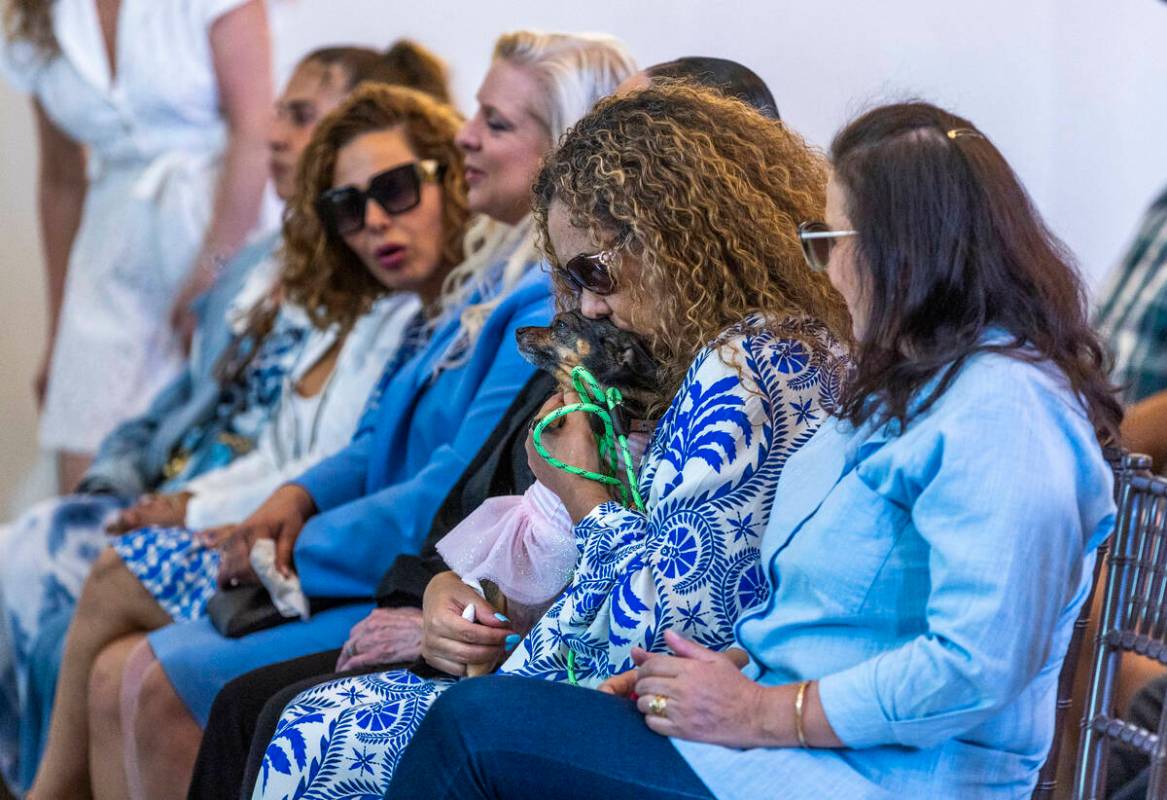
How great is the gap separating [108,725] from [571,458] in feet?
4.05

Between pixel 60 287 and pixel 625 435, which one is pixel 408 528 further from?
pixel 60 287

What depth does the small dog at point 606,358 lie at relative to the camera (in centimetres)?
186

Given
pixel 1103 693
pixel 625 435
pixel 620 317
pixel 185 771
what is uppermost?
pixel 620 317

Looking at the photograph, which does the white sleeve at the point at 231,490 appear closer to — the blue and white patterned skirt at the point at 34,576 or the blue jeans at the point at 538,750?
the blue and white patterned skirt at the point at 34,576

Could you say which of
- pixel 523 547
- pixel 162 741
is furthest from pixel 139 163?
pixel 523 547

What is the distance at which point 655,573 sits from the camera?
166cm

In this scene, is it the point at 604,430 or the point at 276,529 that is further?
the point at 276,529

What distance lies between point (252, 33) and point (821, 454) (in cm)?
321

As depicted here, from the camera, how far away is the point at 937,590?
4.38 ft

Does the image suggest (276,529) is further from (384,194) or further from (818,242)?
(818,242)

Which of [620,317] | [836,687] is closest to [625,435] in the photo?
[620,317]

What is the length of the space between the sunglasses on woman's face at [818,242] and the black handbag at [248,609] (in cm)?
131

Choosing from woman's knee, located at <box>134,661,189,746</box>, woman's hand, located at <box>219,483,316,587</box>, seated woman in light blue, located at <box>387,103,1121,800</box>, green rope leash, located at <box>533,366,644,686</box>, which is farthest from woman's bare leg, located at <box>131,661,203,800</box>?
seated woman in light blue, located at <box>387,103,1121,800</box>

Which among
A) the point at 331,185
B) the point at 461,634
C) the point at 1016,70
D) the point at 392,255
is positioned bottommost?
the point at 461,634
